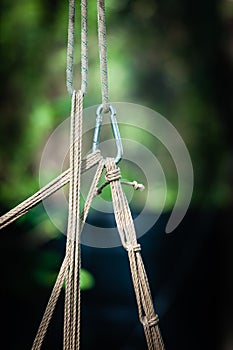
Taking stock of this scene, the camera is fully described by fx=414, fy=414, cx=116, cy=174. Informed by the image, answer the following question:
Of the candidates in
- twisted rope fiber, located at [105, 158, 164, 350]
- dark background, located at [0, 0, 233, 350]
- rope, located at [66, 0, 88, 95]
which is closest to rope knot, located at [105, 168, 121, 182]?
twisted rope fiber, located at [105, 158, 164, 350]

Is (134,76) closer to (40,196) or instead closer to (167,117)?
(167,117)

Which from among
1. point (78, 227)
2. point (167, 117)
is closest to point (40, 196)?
point (78, 227)

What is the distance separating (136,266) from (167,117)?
665mm

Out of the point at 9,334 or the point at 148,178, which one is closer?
the point at 9,334

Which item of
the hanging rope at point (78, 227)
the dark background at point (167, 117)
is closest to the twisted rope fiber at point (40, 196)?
the hanging rope at point (78, 227)

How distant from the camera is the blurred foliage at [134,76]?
1.11 metres

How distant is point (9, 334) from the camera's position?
3.29 feet

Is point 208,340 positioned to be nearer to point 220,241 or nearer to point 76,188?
point 220,241

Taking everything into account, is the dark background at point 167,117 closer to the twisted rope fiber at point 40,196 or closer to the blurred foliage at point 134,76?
the blurred foliage at point 134,76

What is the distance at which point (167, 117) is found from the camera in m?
1.14

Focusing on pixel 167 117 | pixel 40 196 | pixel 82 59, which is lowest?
pixel 40 196

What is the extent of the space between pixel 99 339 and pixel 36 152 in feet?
1.68

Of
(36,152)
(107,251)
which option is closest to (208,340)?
(107,251)

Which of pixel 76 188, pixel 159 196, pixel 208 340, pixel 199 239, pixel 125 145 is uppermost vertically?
pixel 125 145
